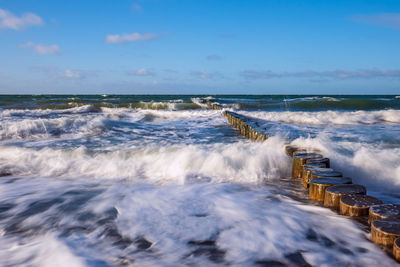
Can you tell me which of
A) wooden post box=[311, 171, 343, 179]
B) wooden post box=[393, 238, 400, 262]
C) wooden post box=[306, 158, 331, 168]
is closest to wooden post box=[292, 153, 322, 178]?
wooden post box=[306, 158, 331, 168]

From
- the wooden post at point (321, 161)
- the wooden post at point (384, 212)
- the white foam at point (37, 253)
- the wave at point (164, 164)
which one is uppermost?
the wooden post at point (321, 161)

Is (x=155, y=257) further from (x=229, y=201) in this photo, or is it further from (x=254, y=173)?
(x=254, y=173)

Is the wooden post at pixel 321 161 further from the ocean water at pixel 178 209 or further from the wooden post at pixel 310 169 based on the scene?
the ocean water at pixel 178 209

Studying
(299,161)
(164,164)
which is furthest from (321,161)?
(164,164)

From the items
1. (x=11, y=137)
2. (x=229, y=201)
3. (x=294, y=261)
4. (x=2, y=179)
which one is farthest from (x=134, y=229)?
(x=11, y=137)

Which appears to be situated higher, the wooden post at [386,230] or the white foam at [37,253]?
the wooden post at [386,230]

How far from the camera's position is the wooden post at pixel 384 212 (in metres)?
1.78

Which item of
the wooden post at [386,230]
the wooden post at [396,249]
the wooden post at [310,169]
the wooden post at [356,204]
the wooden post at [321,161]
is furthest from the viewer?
the wooden post at [321,161]

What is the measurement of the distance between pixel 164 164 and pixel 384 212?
118 inches

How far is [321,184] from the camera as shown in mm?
2580

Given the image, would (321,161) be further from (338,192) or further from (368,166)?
(368,166)

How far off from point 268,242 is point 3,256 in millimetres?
1823

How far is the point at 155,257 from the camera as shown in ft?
6.20

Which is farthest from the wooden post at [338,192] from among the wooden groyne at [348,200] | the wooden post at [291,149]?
the wooden post at [291,149]
